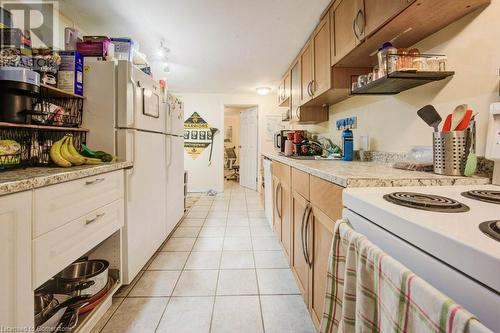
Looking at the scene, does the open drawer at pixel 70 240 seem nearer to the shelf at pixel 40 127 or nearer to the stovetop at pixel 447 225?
the shelf at pixel 40 127

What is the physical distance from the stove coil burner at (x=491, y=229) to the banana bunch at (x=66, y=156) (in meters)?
1.63

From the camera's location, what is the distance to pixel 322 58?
2.04m

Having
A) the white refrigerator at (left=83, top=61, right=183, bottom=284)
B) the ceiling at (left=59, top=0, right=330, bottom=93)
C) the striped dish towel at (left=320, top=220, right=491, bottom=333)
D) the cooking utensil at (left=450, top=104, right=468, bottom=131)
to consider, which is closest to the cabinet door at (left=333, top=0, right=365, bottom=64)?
the ceiling at (left=59, top=0, right=330, bottom=93)

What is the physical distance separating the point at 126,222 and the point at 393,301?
1554mm

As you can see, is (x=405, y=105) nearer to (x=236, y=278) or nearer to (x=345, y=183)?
(x=345, y=183)

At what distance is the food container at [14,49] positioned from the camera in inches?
47.9

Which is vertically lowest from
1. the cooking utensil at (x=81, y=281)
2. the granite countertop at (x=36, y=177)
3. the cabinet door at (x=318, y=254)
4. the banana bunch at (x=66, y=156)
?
the cooking utensil at (x=81, y=281)

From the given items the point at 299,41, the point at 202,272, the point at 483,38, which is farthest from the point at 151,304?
the point at 299,41

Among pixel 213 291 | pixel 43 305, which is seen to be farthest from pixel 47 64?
pixel 213 291

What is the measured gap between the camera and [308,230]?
1.29 m

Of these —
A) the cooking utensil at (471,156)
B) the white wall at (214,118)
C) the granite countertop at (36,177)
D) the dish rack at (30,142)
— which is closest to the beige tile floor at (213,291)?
the granite countertop at (36,177)

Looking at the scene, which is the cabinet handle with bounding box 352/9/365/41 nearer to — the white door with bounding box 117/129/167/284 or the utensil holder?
the utensil holder

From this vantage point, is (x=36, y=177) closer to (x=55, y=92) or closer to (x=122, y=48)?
(x=55, y=92)

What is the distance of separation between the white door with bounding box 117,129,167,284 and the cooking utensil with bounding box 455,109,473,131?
1.82 meters
